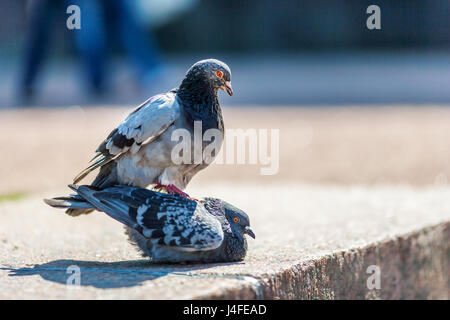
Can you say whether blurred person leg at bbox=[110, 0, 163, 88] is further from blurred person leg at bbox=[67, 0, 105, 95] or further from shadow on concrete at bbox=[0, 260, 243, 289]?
shadow on concrete at bbox=[0, 260, 243, 289]

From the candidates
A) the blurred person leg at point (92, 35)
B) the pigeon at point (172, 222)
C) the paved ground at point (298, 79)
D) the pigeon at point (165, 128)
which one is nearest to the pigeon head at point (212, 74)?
the pigeon at point (165, 128)

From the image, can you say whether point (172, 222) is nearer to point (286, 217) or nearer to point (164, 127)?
point (164, 127)

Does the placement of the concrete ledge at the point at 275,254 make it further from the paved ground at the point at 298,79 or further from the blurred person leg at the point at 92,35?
the paved ground at the point at 298,79

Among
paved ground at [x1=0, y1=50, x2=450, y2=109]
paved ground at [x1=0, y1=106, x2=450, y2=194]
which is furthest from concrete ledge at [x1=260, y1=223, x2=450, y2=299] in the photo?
paved ground at [x1=0, y1=50, x2=450, y2=109]

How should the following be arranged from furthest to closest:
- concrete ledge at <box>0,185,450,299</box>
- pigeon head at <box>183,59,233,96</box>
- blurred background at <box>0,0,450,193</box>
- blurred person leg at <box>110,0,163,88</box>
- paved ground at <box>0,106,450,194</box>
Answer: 1. blurred person leg at <box>110,0,163,88</box>
2. blurred background at <box>0,0,450,193</box>
3. paved ground at <box>0,106,450,194</box>
4. pigeon head at <box>183,59,233,96</box>
5. concrete ledge at <box>0,185,450,299</box>

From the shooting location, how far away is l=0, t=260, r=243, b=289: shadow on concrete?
3236 millimetres

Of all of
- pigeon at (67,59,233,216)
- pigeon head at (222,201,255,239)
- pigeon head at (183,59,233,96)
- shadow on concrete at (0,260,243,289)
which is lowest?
shadow on concrete at (0,260,243,289)

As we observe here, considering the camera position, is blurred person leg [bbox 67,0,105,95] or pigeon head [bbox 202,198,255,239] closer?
pigeon head [bbox 202,198,255,239]

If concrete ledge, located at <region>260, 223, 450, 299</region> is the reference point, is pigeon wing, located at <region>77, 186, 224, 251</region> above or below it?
above

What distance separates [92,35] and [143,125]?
743cm

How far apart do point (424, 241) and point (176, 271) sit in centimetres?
188

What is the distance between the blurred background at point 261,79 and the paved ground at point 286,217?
4cm

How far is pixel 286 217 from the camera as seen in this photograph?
17.3ft

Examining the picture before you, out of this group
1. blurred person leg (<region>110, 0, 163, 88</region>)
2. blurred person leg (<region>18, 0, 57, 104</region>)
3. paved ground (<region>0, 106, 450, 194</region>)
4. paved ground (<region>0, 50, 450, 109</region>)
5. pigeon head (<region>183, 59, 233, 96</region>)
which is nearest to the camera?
pigeon head (<region>183, 59, 233, 96</region>)
